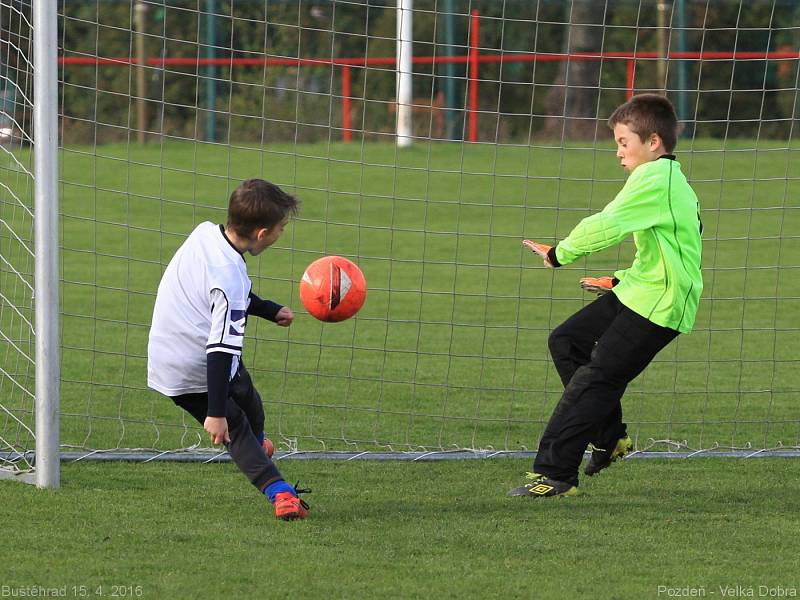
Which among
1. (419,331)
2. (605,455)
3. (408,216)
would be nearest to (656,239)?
(605,455)

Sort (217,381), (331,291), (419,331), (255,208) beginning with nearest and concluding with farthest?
(217,381), (255,208), (331,291), (419,331)

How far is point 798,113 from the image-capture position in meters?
22.2

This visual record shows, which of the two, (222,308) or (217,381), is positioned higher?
(222,308)

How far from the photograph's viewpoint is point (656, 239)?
5191 millimetres

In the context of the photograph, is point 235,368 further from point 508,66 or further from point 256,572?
point 508,66

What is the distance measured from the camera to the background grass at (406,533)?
4184mm

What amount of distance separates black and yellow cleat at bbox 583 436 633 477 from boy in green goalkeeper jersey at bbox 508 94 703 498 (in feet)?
0.45

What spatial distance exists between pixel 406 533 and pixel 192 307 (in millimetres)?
1180

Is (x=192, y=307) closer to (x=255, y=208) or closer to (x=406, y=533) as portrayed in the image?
(x=255, y=208)

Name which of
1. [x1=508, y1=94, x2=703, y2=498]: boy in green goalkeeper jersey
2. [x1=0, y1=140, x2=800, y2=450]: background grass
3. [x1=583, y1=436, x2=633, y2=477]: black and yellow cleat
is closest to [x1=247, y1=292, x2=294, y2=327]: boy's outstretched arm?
[x1=508, y1=94, x2=703, y2=498]: boy in green goalkeeper jersey

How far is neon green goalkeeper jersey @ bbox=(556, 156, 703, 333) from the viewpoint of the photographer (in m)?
5.07

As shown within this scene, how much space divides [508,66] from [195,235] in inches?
808

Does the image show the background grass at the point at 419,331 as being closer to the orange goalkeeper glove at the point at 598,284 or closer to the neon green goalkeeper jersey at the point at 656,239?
the orange goalkeeper glove at the point at 598,284

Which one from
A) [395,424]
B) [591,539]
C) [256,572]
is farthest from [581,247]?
[395,424]
